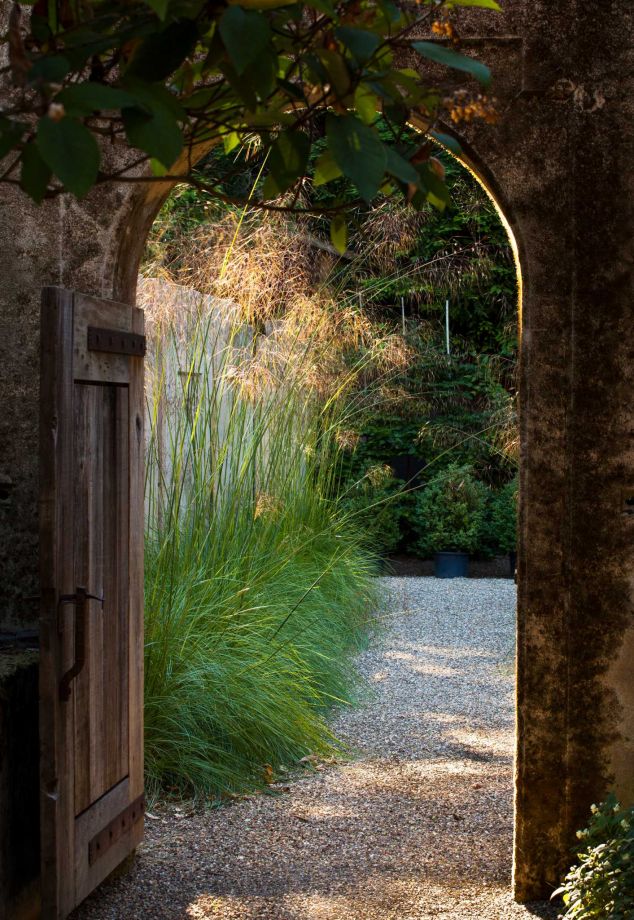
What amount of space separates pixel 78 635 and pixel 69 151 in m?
1.68

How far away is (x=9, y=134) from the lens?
853 mm

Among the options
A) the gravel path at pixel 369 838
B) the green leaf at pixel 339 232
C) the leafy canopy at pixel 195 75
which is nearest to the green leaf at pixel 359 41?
the leafy canopy at pixel 195 75

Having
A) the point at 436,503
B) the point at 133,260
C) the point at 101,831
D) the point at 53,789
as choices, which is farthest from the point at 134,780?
the point at 436,503

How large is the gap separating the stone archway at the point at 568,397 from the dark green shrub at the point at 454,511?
6869 mm

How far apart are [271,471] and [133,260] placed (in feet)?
8.67

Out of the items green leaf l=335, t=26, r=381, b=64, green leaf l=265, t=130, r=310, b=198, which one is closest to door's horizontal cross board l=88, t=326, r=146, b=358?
green leaf l=265, t=130, r=310, b=198

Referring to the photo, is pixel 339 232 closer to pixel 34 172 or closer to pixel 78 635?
pixel 34 172

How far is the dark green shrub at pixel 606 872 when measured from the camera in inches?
89.7

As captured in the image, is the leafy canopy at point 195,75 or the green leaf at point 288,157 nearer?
the leafy canopy at point 195,75

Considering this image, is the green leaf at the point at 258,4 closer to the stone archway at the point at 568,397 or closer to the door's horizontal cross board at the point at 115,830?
the stone archway at the point at 568,397

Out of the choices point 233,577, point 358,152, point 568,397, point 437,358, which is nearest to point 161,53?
point 358,152

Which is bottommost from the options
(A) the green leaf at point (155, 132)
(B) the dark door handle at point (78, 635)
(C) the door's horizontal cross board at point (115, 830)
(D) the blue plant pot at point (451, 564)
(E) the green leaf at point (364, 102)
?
(C) the door's horizontal cross board at point (115, 830)

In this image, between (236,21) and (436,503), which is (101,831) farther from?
(436,503)

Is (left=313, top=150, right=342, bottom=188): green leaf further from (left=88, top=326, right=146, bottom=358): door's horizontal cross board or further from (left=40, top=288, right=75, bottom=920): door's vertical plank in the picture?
(left=88, top=326, right=146, bottom=358): door's horizontal cross board
